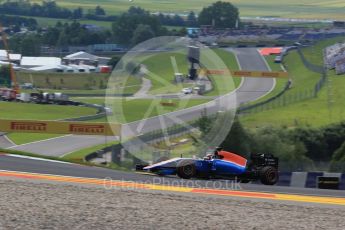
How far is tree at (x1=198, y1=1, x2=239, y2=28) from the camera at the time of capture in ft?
276

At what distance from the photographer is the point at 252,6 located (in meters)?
96.4

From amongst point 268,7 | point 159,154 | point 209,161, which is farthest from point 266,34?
point 209,161

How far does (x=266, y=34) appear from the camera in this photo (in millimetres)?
80000

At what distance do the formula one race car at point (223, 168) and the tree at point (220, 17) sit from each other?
68.2 meters

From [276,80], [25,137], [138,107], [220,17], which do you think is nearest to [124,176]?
[25,137]

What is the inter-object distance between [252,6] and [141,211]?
8750 centimetres

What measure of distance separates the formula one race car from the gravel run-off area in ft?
8.55

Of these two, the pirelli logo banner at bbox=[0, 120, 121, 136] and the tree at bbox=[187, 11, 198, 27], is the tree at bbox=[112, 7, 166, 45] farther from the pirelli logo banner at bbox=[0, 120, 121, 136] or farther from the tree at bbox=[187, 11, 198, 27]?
the pirelli logo banner at bbox=[0, 120, 121, 136]

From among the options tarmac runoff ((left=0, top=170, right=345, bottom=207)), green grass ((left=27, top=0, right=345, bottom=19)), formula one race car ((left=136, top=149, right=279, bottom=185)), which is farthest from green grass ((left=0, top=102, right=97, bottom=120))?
green grass ((left=27, top=0, right=345, bottom=19))

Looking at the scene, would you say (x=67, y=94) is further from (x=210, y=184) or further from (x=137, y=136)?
(x=210, y=184)

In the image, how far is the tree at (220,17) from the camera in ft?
276

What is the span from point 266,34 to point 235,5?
511 inches

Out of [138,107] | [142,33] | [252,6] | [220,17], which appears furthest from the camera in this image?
[252,6]

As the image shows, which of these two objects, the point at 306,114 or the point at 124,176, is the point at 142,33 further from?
the point at 124,176
